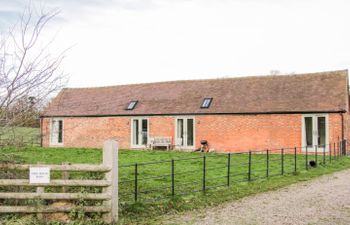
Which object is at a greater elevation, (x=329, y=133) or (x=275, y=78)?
(x=275, y=78)

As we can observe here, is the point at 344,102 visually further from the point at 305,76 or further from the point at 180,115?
the point at 180,115

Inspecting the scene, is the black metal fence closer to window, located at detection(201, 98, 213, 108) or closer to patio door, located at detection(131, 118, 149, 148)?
window, located at detection(201, 98, 213, 108)

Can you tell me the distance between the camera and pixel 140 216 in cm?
789

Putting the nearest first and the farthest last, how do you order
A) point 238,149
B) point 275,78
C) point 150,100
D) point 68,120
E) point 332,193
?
point 332,193, point 238,149, point 275,78, point 150,100, point 68,120

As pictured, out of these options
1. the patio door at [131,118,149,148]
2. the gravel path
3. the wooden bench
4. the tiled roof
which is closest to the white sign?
the gravel path

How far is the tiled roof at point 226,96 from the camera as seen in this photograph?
2359cm

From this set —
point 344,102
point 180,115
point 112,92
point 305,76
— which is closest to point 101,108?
point 112,92

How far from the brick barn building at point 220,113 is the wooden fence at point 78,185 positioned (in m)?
13.9

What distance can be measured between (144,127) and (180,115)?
295cm

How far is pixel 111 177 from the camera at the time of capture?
7.32 meters

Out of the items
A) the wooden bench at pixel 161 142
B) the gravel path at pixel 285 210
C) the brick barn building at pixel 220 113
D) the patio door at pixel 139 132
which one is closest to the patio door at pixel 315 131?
the brick barn building at pixel 220 113

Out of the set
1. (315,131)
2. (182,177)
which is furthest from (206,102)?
(182,177)

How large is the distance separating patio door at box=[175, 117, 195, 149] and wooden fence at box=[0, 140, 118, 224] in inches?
739

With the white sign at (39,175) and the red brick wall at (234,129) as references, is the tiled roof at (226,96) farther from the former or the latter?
the white sign at (39,175)
